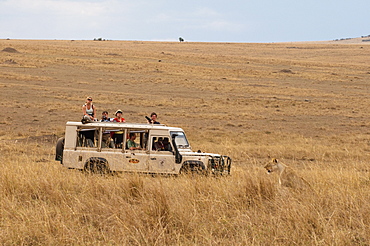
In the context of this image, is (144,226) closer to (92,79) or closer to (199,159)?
(199,159)

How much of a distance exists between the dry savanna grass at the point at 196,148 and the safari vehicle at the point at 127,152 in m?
0.93

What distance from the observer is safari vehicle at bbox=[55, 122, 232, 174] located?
1062cm

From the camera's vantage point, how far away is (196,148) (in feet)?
56.2

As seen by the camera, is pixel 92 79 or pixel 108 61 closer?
pixel 92 79

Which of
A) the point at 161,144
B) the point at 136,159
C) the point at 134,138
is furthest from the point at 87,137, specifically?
the point at 161,144

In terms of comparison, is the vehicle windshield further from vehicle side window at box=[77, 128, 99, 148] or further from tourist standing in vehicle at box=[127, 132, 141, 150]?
vehicle side window at box=[77, 128, 99, 148]

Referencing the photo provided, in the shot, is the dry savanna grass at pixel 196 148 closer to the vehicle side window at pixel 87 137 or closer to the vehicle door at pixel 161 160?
the vehicle side window at pixel 87 137

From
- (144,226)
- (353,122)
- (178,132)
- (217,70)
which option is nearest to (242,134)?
(353,122)

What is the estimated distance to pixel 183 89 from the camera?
132ft

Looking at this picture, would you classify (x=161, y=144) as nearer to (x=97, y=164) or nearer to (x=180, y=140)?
(x=180, y=140)

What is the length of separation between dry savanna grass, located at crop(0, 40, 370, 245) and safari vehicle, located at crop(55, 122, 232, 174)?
3.05ft

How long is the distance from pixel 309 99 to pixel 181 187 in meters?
32.1

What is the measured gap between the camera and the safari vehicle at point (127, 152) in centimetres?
1062

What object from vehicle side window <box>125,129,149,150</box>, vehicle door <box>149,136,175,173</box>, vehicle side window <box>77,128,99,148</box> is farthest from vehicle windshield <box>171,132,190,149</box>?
vehicle side window <box>77,128,99,148</box>
